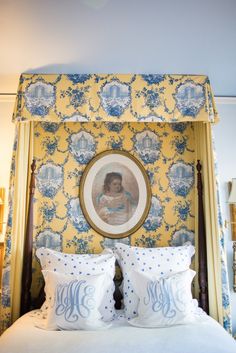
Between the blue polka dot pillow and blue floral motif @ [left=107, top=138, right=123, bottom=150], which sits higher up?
blue floral motif @ [left=107, top=138, right=123, bottom=150]

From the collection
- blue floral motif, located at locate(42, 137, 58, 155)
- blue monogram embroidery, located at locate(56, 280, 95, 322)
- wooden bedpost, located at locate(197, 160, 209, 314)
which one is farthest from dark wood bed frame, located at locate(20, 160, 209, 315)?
blue monogram embroidery, located at locate(56, 280, 95, 322)

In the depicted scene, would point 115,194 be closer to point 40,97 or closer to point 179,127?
point 179,127

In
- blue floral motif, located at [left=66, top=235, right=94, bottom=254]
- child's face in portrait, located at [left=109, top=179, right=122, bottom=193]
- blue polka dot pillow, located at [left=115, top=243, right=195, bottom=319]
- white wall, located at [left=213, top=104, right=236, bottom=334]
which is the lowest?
blue polka dot pillow, located at [left=115, top=243, right=195, bottom=319]

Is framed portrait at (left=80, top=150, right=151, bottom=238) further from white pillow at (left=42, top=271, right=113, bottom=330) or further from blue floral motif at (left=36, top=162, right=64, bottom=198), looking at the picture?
white pillow at (left=42, top=271, right=113, bottom=330)

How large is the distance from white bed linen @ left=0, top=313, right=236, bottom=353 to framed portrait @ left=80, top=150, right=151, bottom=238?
1018 mm

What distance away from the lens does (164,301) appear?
2.35 m

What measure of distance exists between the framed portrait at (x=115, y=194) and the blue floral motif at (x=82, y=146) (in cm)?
8

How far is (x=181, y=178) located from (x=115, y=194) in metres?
0.70

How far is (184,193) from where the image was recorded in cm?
320

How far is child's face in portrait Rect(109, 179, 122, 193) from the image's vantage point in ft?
10.4

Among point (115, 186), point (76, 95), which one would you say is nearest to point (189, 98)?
point (76, 95)

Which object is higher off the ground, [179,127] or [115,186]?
[179,127]

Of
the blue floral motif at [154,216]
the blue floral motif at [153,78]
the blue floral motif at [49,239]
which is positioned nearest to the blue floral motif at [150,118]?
the blue floral motif at [153,78]

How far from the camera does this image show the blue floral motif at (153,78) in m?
2.74
